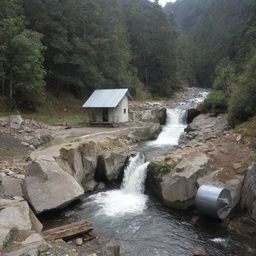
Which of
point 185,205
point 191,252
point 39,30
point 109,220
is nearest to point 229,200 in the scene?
point 185,205

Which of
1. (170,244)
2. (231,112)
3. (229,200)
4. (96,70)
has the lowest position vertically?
(170,244)

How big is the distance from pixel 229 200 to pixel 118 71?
31885 millimetres

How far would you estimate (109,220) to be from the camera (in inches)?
527

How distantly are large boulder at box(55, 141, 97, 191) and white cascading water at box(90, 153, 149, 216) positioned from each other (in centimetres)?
142

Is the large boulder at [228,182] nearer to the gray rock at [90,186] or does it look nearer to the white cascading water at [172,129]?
the gray rock at [90,186]

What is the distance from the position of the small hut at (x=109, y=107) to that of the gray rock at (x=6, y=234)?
21.0 m

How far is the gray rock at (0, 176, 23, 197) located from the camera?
47.8 feet

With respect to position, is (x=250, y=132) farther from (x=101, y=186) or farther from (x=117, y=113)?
(x=117, y=113)

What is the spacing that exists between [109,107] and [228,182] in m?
17.6

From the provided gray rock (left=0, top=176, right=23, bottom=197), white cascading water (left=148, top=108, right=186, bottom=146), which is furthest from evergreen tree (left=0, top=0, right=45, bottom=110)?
gray rock (left=0, top=176, right=23, bottom=197)

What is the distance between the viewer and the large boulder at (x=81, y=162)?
16.9 metres

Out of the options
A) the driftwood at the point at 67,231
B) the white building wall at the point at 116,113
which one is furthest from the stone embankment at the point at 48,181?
the white building wall at the point at 116,113

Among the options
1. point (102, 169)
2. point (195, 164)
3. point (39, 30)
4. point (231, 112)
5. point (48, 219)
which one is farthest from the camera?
point (39, 30)

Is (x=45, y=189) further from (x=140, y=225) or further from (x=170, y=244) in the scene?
(x=170, y=244)
